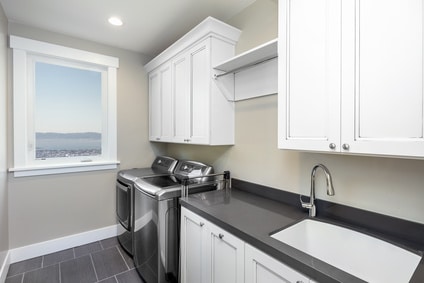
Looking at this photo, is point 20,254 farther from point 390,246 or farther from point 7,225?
point 390,246

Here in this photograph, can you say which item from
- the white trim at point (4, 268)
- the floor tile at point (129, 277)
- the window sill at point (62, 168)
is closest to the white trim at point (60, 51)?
the window sill at point (62, 168)

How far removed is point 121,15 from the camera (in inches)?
79.7

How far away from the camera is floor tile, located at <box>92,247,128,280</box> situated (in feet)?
6.69

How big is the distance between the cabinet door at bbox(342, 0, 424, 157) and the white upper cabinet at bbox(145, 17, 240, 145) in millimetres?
1079

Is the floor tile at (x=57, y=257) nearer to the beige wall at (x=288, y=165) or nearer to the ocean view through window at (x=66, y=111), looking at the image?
the ocean view through window at (x=66, y=111)

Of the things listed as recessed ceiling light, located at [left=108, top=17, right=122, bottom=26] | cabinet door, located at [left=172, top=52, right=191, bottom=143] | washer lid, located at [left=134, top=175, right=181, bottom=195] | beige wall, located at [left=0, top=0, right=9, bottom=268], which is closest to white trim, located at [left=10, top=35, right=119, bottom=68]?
beige wall, located at [left=0, top=0, right=9, bottom=268]

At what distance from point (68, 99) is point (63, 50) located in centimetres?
55

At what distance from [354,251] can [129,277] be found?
1.89m

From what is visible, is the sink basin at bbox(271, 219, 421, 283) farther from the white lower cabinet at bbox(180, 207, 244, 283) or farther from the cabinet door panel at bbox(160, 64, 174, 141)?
the cabinet door panel at bbox(160, 64, 174, 141)

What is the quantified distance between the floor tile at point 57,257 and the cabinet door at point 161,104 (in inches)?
63.2

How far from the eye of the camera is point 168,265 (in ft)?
5.64

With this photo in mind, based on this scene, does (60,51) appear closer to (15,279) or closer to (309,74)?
(15,279)

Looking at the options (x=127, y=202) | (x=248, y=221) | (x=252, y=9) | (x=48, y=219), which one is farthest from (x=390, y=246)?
(x=48, y=219)

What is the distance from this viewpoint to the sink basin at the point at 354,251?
3.15 ft
